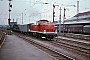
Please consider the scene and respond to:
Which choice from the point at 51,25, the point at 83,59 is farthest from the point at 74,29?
the point at 83,59

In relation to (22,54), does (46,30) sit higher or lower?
higher

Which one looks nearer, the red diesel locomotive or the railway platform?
the railway platform

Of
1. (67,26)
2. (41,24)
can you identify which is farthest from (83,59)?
(67,26)

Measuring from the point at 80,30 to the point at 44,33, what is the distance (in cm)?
2092

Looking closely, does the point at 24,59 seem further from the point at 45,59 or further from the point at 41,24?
the point at 41,24

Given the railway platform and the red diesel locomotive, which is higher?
the red diesel locomotive

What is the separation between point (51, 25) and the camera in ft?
104

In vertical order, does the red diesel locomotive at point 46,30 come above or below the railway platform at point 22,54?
above

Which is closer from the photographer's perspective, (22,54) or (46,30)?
(22,54)

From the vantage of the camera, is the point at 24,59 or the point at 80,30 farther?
the point at 80,30

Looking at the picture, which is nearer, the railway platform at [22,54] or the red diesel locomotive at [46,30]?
the railway platform at [22,54]

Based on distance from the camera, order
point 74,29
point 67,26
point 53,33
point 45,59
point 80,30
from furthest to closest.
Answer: point 67,26, point 74,29, point 80,30, point 53,33, point 45,59

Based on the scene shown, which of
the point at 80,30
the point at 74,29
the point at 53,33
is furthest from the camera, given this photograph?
the point at 74,29

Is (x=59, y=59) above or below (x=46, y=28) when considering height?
below
